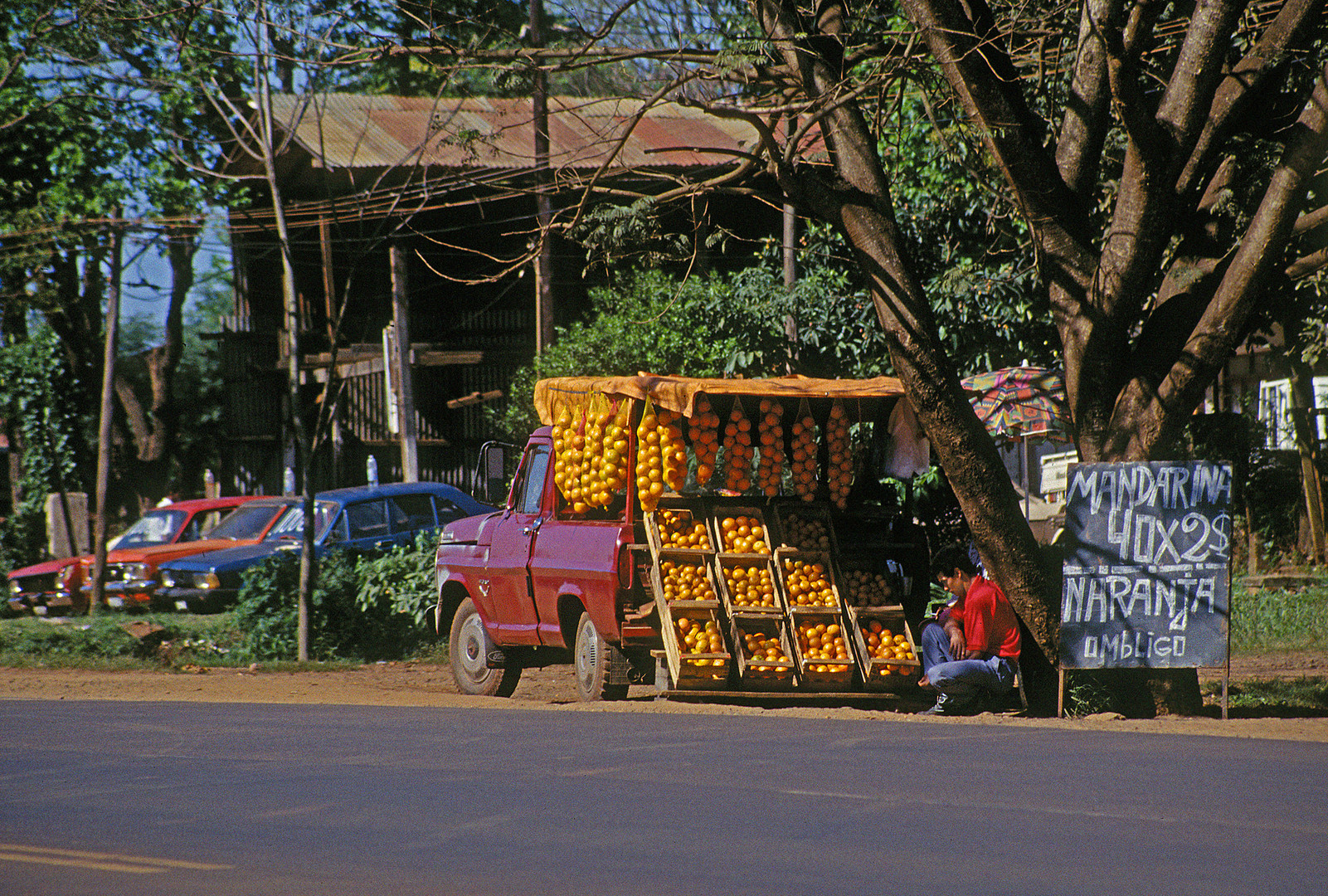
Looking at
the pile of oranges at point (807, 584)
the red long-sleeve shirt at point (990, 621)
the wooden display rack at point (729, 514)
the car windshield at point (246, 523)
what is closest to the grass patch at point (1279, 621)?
the red long-sleeve shirt at point (990, 621)

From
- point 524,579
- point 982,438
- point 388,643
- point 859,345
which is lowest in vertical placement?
point 388,643

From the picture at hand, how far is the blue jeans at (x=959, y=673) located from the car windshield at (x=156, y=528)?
48.7 feet

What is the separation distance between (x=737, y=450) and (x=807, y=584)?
3.97 feet

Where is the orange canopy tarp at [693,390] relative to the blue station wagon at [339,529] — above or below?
above

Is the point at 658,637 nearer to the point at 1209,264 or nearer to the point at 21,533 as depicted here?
the point at 1209,264

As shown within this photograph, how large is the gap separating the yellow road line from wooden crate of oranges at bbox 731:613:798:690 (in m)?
5.29

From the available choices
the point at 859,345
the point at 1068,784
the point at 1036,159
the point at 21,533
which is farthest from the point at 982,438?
the point at 21,533

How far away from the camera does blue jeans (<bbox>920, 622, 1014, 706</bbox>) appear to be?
9859 millimetres

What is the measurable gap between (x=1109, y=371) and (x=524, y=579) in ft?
16.5

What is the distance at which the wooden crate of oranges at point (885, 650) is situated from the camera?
33.6 feet

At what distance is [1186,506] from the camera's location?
9422 mm

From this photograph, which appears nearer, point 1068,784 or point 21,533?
point 1068,784

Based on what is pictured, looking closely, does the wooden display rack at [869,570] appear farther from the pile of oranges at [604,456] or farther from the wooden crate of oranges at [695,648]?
the pile of oranges at [604,456]

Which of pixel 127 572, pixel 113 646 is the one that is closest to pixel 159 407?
pixel 127 572
